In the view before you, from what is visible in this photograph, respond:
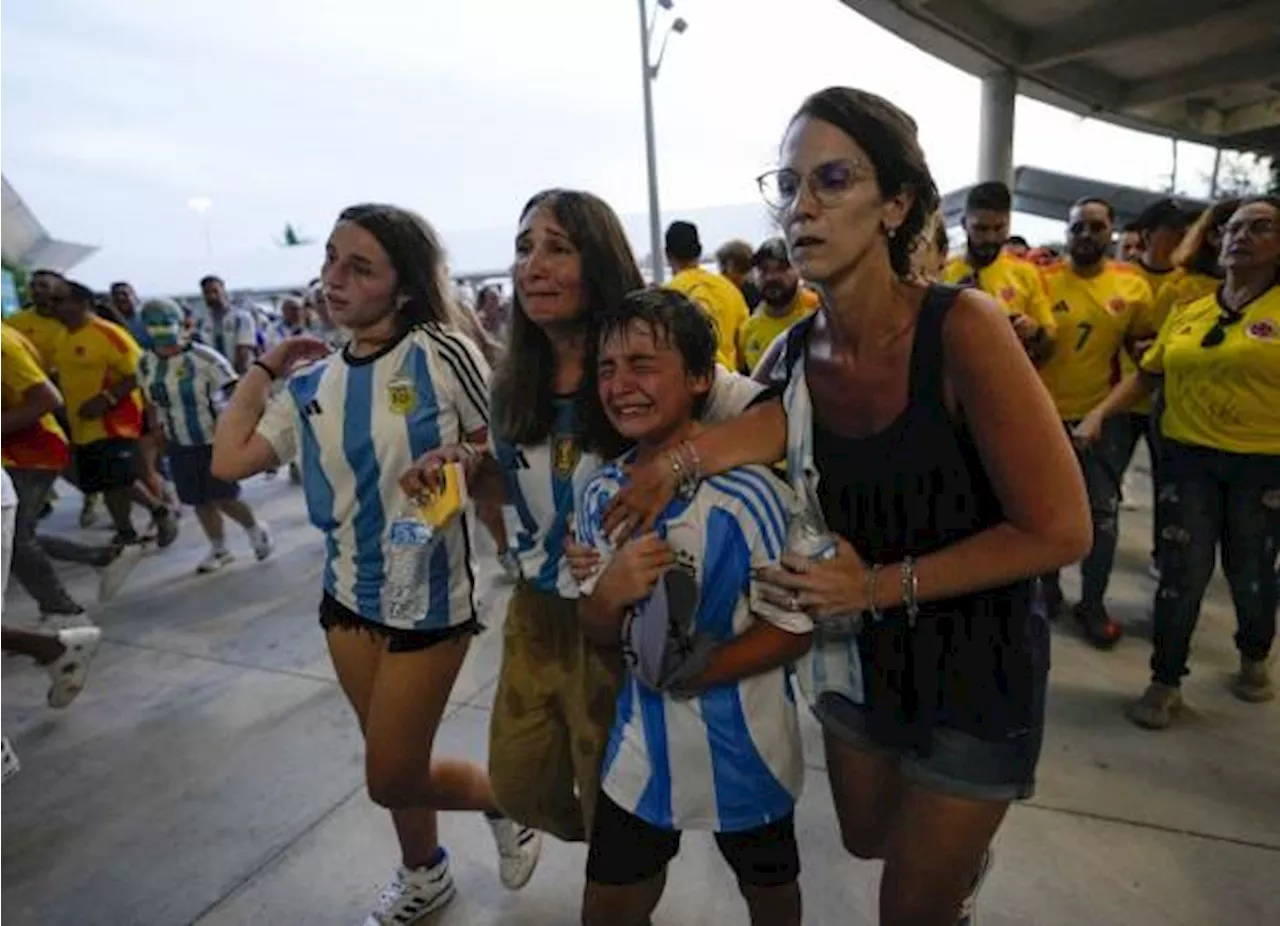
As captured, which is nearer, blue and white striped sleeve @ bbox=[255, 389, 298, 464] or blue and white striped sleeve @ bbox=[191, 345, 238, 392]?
blue and white striped sleeve @ bbox=[255, 389, 298, 464]

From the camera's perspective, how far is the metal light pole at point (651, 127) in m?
12.5

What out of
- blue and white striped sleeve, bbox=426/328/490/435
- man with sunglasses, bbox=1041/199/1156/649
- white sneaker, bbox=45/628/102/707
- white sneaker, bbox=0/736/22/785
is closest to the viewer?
blue and white striped sleeve, bbox=426/328/490/435

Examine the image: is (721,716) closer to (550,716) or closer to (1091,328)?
(550,716)

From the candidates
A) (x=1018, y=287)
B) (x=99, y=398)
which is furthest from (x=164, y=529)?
(x=1018, y=287)

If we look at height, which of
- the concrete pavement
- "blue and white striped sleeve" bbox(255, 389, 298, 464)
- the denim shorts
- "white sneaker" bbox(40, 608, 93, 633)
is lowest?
the concrete pavement

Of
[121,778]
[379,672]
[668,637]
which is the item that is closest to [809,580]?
[668,637]

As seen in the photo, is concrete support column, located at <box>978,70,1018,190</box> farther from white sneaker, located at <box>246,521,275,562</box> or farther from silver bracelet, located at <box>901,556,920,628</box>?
silver bracelet, located at <box>901,556,920,628</box>

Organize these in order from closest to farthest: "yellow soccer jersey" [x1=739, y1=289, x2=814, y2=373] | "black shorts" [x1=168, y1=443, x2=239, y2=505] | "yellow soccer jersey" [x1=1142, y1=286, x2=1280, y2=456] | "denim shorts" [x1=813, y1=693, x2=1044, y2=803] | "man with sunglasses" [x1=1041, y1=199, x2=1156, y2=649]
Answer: "denim shorts" [x1=813, y1=693, x2=1044, y2=803]
"yellow soccer jersey" [x1=1142, y1=286, x2=1280, y2=456]
"man with sunglasses" [x1=1041, y1=199, x2=1156, y2=649]
"yellow soccer jersey" [x1=739, y1=289, x2=814, y2=373]
"black shorts" [x1=168, y1=443, x2=239, y2=505]

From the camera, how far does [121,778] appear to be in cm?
299

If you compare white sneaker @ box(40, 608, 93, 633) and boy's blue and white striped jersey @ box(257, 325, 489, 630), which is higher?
boy's blue and white striped jersey @ box(257, 325, 489, 630)

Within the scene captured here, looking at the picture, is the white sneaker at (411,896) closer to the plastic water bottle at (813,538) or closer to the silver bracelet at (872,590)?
the plastic water bottle at (813,538)

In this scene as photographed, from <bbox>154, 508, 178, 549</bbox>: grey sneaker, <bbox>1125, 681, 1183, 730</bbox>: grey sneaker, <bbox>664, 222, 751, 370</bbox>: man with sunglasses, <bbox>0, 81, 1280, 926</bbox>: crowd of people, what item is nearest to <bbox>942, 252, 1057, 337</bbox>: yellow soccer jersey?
<bbox>0, 81, 1280, 926</bbox>: crowd of people

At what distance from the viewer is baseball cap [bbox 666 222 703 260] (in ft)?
17.0

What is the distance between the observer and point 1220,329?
9.04ft
